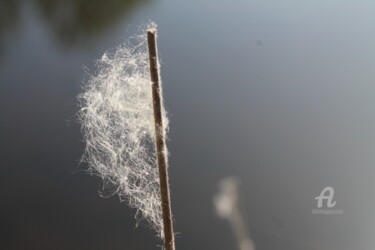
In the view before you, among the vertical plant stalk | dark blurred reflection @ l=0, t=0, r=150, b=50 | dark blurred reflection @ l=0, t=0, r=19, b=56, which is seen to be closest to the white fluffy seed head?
the vertical plant stalk

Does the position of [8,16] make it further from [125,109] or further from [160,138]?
[160,138]

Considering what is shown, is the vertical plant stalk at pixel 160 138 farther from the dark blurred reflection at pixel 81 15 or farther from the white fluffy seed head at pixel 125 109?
the dark blurred reflection at pixel 81 15

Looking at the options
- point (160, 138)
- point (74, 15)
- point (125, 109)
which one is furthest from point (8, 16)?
point (160, 138)

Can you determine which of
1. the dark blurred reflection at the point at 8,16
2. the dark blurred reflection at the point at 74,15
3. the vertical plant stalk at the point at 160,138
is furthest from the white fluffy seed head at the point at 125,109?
the dark blurred reflection at the point at 8,16

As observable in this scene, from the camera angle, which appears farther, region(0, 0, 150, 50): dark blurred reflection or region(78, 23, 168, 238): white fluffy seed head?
region(0, 0, 150, 50): dark blurred reflection

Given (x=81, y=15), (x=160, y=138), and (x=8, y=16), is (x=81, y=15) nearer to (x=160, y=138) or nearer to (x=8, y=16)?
(x=8, y=16)

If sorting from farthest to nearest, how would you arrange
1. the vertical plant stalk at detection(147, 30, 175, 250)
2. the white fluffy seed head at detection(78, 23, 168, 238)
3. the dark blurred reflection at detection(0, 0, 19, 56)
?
the dark blurred reflection at detection(0, 0, 19, 56) < the white fluffy seed head at detection(78, 23, 168, 238) < the vertical plant stalk at detection(147, 30, 175, 250)

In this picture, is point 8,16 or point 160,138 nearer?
point 160,138

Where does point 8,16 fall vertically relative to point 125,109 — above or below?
above

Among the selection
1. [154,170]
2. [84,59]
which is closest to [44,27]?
[84,59]

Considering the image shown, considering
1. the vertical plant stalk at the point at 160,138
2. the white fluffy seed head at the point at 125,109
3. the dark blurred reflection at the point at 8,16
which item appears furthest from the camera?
the dark blurred reflection at the point at 8,16

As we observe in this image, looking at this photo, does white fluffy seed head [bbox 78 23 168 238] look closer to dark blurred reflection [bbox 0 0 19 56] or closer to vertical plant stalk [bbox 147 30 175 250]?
vertical plant stalk [bbox 147 30 175 250]
